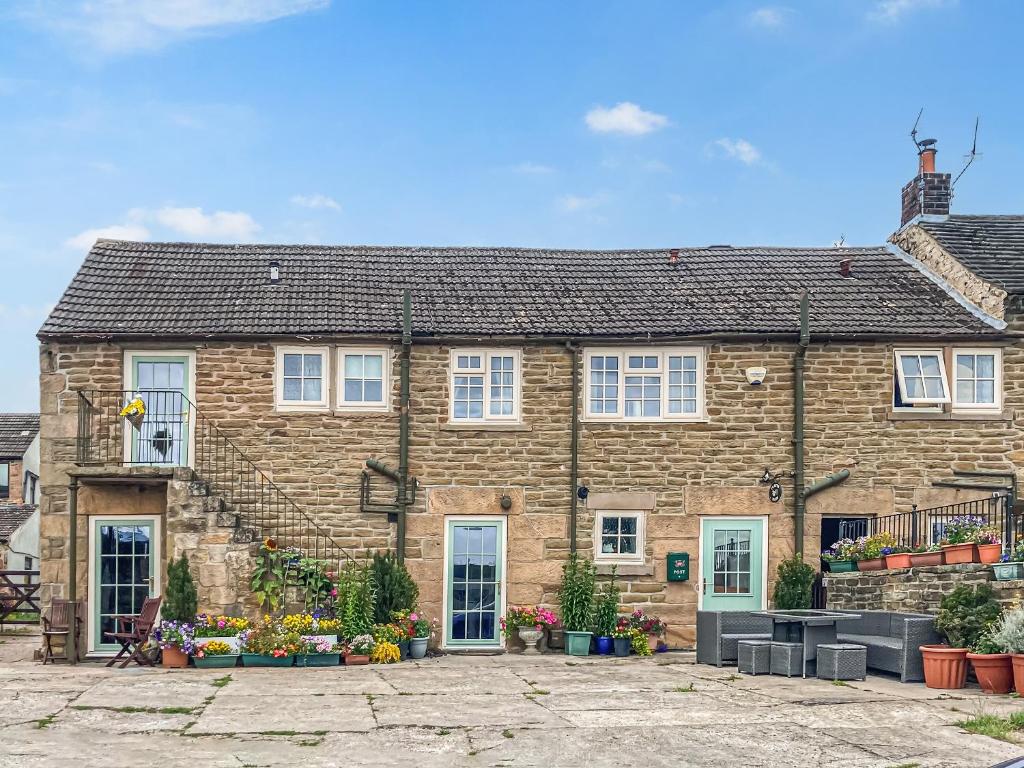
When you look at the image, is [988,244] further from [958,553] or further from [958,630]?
[958,630]

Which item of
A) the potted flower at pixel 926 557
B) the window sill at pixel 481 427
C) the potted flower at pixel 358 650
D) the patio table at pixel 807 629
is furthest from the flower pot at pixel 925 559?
the potted flower at pixel 358 650

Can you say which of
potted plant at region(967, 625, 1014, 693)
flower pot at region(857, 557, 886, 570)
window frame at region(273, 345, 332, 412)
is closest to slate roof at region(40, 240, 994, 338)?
window frame at region(273, 345, 332, 412)

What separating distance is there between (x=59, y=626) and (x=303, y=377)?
15.8 ft

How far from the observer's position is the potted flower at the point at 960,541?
14953 millimetres

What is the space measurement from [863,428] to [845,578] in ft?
7.80

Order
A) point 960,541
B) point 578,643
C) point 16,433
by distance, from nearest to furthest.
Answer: point 960,541 → point 578,643 → point 16,433

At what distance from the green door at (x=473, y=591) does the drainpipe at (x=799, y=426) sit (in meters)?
4.39

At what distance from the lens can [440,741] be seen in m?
10.6

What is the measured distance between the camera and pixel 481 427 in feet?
58.7

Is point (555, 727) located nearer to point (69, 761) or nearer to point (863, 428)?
point (69, 761)

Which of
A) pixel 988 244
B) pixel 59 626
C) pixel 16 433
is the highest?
pixel 988 244

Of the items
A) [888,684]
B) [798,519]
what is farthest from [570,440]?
[888,684]

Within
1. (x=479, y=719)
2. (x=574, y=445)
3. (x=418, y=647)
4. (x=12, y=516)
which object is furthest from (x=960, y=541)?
(x=12, y=516)

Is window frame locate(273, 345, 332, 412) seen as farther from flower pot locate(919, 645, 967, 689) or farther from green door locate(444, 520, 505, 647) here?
flower pot locate(919, 645, 967, 689)
